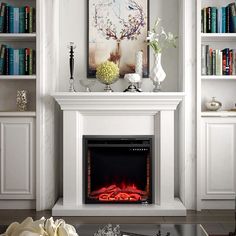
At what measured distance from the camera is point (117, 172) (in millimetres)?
4594

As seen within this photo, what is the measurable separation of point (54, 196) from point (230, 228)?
1764 millimetres

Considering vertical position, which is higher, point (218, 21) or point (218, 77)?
point (218, 21)

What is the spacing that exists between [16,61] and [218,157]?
87.7 inches

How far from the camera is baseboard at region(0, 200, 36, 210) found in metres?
4.66

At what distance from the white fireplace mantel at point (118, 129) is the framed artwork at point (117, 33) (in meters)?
0.52

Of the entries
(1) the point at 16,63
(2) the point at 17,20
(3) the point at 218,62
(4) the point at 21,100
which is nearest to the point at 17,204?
(4) the point at 21,100

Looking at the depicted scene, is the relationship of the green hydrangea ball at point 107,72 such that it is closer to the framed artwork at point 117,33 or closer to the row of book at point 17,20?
the framed artwork at point 117,33

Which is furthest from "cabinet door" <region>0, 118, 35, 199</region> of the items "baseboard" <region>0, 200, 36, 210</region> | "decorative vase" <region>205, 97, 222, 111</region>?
"decorative vase" <region>205, 97, 222, 111</region>

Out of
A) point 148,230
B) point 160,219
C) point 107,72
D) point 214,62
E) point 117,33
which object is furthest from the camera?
point 117,33

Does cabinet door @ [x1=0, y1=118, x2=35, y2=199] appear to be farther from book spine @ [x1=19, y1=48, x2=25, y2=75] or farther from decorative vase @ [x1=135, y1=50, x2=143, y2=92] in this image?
decorative vase @ [x1=135, y1=50, x2=143, y2=92]

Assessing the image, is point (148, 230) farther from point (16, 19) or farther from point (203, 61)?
point (16, 19)

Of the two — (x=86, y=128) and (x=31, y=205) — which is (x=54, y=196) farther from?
(x=86, y=128)

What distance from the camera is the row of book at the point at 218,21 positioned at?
462 centimetres

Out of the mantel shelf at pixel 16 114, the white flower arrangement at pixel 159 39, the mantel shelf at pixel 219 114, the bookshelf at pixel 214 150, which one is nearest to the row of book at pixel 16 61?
the mantel shelf at pixel 16 114
